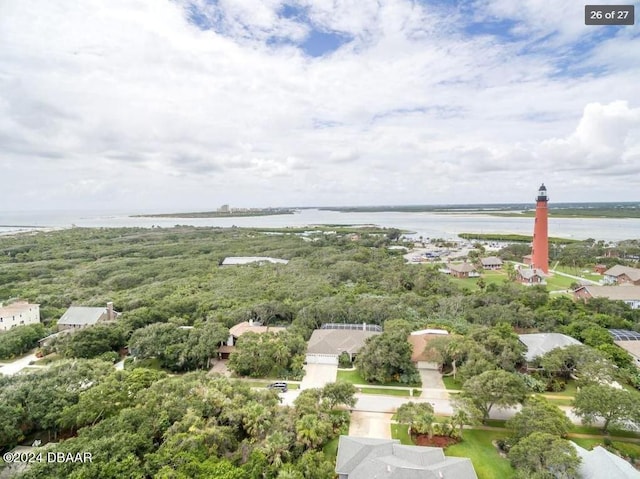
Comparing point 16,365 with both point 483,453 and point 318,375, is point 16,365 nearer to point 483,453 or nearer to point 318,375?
point 318,375

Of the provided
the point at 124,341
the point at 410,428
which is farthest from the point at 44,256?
the point at 410,428

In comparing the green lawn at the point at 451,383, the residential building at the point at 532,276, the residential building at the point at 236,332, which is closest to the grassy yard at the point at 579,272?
the residential building at the point at 532,276

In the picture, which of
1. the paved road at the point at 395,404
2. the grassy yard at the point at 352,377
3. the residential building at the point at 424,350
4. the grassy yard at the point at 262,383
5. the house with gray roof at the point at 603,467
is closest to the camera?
the house with gray roof at the point at 603,467

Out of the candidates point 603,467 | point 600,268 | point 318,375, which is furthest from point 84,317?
point 600,268

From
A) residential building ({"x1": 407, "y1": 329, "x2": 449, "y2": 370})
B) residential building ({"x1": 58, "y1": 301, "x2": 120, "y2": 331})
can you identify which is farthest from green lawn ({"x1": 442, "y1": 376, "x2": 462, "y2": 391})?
residential building ({"x1": 58, "y1": 301, "x2": 120, "y2": 331})

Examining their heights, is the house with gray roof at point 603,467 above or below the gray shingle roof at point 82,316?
below

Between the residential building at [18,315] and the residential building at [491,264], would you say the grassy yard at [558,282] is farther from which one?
the residential building at [18,315]
